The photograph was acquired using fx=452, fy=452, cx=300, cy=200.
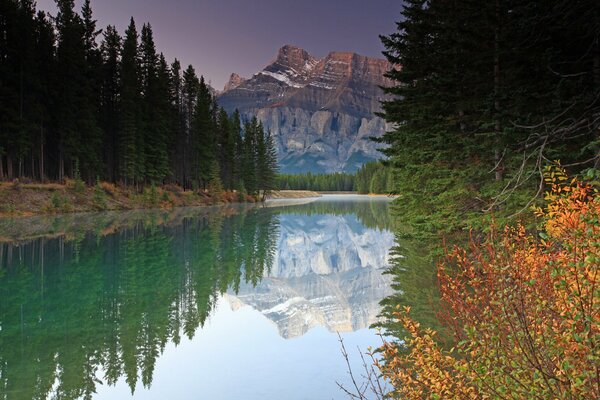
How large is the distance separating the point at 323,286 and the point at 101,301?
867cm

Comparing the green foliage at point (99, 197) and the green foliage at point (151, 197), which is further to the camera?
the green foliage at point (151, 197)

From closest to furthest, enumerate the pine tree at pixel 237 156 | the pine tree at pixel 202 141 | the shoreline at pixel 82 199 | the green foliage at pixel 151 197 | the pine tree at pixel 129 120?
the shoreline at pixel 82 199, the green foliage at pixel 151 197, the pine tree at pixel 129 120, the pine tree at pixel 202 141, the pine tree at pixel 237 156

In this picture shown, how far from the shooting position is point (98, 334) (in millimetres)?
10125

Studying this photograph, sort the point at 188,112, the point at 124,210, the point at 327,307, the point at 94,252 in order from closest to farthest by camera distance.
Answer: the point at 327,307, the point at 94,252, the point at 124,210, the point at 188,112

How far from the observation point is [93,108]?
176 ft

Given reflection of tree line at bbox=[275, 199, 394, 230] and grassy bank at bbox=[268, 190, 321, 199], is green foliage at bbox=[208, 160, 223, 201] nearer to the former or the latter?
reflection of tree line at bbox=[275, 199, 394, 230]

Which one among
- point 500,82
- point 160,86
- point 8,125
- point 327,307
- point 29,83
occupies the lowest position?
point 327,307

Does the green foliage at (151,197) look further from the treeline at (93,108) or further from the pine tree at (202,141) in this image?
the pine tree at (202,141)

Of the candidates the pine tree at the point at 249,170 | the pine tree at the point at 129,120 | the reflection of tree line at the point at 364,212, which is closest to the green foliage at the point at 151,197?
the pine tree at the point at 129,120

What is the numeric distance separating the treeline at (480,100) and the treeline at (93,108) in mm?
35602

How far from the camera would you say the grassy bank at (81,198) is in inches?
1484

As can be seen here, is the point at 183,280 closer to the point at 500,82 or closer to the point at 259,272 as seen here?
the point at 259,272

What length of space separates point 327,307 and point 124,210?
1615 inches

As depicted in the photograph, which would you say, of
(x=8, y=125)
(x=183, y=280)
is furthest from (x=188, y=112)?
(x=183, y=280)
